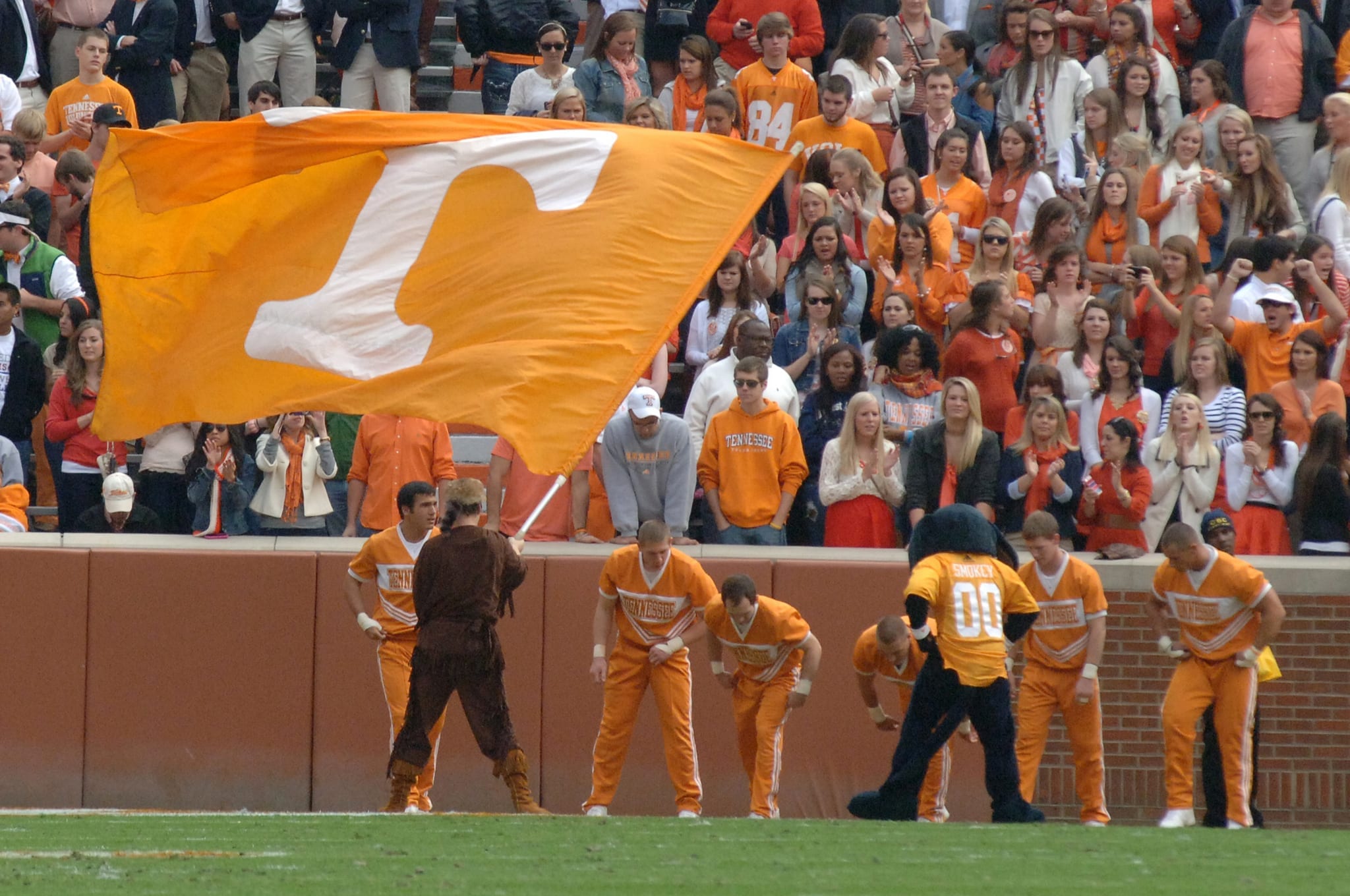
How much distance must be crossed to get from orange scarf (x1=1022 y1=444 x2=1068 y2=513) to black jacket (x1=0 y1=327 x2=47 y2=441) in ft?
20.9

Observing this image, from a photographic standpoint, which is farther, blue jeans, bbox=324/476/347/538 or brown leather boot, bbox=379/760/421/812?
blue jeans, bbox=324/476/347/538

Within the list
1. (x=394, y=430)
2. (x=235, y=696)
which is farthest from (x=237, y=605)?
(x=394, y=430)

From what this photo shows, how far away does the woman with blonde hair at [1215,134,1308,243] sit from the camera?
48.7 ft

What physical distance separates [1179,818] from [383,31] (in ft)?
30.3

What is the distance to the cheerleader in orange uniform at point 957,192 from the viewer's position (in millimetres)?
14797

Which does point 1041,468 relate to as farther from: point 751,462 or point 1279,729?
point 1279,729

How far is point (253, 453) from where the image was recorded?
13.2 m

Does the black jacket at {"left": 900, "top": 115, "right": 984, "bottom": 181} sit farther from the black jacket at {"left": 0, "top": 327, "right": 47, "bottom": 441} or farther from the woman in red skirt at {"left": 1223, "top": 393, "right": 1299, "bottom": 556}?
the black jacket at {"left": 0, "top": 327, "right": 47, "bottom": 441}

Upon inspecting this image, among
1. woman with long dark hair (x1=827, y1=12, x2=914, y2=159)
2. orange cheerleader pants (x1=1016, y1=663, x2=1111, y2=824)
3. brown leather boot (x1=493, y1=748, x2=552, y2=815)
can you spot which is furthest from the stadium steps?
orange cheerleader pants (x1=1016, y1=663, x2=1111, y2=824)

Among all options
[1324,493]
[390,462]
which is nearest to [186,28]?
[390,462]

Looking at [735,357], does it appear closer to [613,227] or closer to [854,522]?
[854,522]

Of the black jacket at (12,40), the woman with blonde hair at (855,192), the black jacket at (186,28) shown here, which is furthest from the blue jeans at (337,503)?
the black jacket at (12,40)

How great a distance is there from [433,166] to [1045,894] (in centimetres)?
465

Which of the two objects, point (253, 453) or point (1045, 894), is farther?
point (253, 453)
